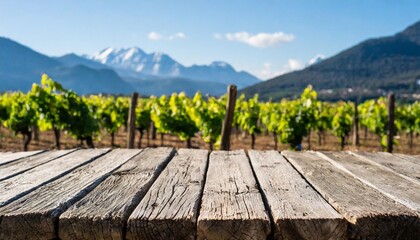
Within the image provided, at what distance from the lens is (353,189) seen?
1.92 meters

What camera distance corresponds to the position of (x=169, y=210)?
1.56m

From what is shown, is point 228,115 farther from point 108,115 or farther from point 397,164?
point 108,115

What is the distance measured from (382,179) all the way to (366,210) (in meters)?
0.70

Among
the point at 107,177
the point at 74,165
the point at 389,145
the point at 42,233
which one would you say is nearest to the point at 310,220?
the point at 42,233

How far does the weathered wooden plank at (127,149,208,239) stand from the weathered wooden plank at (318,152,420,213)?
802 mm

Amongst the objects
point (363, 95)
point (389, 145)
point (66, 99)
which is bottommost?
point (389, 145)

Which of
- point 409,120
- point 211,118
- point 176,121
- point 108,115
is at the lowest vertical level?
point 176,121

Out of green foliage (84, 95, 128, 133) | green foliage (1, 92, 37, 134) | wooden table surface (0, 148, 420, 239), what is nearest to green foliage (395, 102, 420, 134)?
green foliage (84, 95, 128, 133)

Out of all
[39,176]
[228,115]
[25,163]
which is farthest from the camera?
[228,115]

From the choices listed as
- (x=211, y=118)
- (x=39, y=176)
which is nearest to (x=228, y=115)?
(x=39, y=176)

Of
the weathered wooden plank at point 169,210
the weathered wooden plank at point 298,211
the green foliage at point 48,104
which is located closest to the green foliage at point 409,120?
the green foliage at point 48,104

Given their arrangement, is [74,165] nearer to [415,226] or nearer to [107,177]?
[107,177]

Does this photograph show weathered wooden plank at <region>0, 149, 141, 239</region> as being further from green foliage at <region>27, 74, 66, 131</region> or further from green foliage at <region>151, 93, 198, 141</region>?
green foliage at <region>151, 93, 198, 141</region>

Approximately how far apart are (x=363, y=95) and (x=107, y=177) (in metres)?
173
